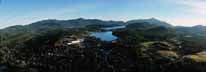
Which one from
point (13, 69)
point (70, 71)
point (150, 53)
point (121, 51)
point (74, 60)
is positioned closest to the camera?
point (70, 71)

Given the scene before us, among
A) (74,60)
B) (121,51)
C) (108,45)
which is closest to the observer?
(74,60)

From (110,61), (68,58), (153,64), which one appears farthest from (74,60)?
(153,64)

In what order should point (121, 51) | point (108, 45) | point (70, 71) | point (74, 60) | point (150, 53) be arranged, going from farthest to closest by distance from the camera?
point (108, 45) < point (121, 51) < point (150, 53) < point (74, 60) < point (70, 71)

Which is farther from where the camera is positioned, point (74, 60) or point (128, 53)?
point (128, 53)

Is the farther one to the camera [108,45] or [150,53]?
[108,45]

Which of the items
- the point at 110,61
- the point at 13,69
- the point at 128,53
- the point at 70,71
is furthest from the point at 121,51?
the point at 13,69

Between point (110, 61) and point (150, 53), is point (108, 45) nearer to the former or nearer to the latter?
point (150, 53)

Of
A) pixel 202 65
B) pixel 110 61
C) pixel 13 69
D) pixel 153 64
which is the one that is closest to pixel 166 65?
pixel 153 64

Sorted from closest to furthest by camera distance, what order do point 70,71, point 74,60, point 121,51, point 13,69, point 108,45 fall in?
1. point 70,71
2. point 13,69
3. point 74,60
4. point 121,51
5. point 108,45

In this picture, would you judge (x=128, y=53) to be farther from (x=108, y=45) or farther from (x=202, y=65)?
(x=202, y=65)
